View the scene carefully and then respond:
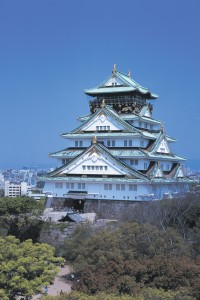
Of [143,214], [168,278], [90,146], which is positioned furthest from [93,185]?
[168,278]

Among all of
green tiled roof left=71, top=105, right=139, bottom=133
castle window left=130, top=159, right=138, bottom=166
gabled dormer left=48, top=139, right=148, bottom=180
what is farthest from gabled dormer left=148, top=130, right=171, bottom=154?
gabled dormer left=48, top=139, right=148, bottom=180

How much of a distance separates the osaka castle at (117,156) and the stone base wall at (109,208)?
34cm

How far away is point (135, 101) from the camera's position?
154ft

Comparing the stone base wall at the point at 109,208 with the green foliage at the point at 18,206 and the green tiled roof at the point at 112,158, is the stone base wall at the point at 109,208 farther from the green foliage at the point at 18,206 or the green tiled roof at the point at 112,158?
the green foliage at the point at 18,206

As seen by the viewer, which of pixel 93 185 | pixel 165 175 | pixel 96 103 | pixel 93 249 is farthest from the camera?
pixel 96 103

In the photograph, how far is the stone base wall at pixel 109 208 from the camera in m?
39.8

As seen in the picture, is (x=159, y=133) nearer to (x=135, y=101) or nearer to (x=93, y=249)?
(x=135, y=101)

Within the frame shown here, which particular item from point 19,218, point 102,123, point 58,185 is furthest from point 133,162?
point 19,218

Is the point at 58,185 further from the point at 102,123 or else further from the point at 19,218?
the point at 102,123

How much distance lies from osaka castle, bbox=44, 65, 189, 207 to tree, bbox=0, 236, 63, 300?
15670 mm

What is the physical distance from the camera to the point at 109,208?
4056 centimetres

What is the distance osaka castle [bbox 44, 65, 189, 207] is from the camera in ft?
132

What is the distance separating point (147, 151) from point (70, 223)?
34.5 ft

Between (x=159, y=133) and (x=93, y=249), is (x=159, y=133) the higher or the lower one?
the higher one
